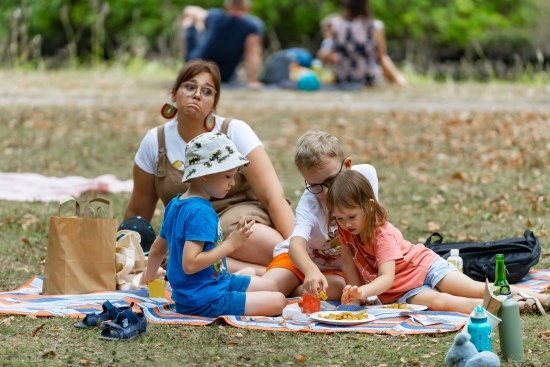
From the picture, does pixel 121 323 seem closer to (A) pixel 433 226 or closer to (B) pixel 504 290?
Result: (B) pixel 504 290

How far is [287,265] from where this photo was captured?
5.05 meters

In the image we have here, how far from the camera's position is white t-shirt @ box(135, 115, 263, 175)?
548 cm

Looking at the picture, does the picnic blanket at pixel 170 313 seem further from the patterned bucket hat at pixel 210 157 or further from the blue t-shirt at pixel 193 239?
the patterned bucket hat at pixel 210 157

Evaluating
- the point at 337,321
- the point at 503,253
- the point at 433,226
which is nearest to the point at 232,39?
the point at 433,226

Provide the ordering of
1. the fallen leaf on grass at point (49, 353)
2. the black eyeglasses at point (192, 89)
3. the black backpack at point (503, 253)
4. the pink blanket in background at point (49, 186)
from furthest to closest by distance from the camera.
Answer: the pink blanket in background at point (49, 186)
the black eyeglasses at point (192, 89)
the black backpack at point (503, 253)
the fallen leaf on grass at point (49, 353)

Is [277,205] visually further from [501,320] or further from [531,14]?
[531,14]

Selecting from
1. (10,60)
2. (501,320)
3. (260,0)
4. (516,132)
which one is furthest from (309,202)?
(260,0)

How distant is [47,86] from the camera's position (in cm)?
1432

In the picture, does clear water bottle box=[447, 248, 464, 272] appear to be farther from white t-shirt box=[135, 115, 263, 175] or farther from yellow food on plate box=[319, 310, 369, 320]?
white t-shirt box=[135, 115, 263, 175]

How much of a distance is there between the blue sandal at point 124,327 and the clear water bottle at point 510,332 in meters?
1.56

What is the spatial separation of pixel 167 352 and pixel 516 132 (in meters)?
7.12

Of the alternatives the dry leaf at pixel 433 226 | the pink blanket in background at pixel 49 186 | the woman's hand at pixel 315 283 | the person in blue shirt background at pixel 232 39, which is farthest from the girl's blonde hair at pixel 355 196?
the person in blue shirt background at pixel 232 39

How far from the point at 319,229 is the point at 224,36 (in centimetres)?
950

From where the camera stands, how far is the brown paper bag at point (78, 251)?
4.98m
